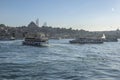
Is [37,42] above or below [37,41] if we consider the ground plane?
below

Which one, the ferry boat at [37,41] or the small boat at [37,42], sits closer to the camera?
the small boat at [37,42]

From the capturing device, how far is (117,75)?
1452 inches

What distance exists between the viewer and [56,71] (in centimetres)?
3997

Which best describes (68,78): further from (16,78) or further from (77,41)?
(77,41)

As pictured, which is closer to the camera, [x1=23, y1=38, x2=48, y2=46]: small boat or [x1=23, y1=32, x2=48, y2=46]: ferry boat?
[x1=23, y1=38, x2=48, y2=46]: small boat

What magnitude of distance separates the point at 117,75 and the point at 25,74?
1197cm

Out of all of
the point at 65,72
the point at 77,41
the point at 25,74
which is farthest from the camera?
the point at 77,41

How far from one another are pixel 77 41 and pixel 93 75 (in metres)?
122

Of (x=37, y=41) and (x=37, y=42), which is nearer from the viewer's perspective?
(x=37, y=42)

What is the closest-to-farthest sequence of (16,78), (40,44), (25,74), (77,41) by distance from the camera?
(16,78) < (25,74) < (40,44) < (77,41)

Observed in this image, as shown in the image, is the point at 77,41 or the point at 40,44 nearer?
the point at 40,44

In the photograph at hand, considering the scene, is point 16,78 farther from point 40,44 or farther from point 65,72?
point 40,44

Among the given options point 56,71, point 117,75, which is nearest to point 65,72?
point 56,71

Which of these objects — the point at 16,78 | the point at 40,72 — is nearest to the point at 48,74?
the point at 40,72
